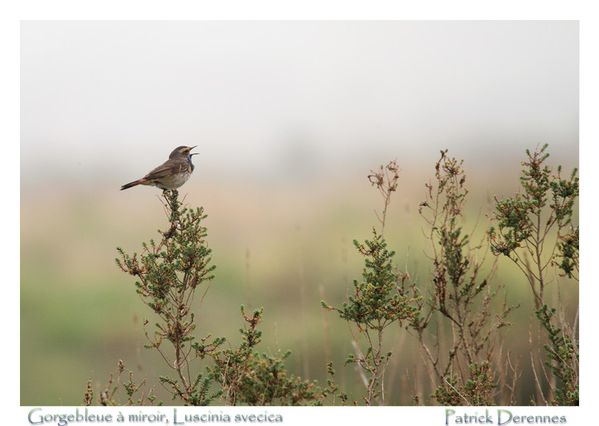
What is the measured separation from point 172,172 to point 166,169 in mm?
86

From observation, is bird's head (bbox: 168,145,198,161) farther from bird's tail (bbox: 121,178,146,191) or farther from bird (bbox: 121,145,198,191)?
bird's tail (bbox: 121,178,146,191)

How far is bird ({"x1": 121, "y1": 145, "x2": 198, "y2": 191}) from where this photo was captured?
9078mm

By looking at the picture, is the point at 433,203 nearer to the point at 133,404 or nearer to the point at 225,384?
the point at 225,384

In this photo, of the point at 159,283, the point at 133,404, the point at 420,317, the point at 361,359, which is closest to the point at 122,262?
the point at 159,283

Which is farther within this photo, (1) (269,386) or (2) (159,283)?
(2) (159,283)

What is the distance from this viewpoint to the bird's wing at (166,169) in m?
9.08

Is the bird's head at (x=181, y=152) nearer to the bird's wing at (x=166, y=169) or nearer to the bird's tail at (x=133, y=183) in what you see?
the bird's wing at (x=166, y=169)

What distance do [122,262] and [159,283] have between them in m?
0.44

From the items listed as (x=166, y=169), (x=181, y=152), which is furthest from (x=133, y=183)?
(x=181, y=152)

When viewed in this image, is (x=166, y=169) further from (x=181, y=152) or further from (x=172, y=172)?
(x=181, y=152)

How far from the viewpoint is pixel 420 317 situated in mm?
8086

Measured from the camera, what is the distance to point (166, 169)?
9.16 m
